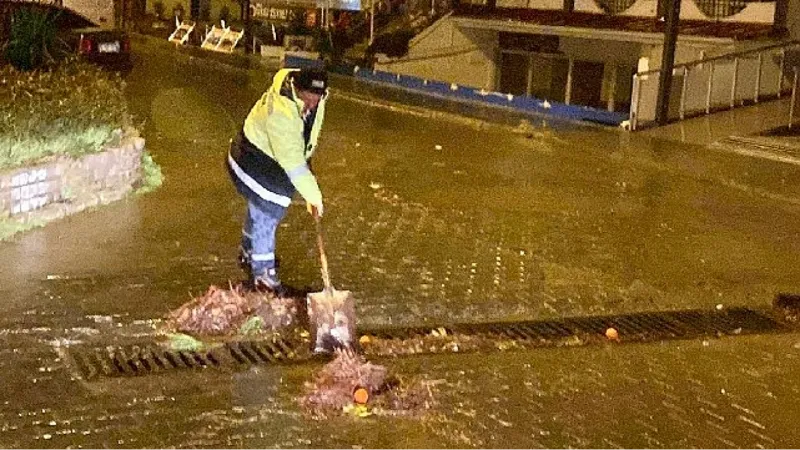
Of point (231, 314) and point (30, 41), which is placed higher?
point (30, 41)

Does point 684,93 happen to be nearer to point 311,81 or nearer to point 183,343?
point 311,81

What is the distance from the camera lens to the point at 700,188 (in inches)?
456

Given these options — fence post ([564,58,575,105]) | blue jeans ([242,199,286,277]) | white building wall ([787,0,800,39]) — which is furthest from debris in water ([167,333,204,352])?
fence post ([564,58,575,105])

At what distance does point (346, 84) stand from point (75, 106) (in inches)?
398

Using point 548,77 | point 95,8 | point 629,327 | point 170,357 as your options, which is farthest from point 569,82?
point 170,357

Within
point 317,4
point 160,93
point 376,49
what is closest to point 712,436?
point 160,93

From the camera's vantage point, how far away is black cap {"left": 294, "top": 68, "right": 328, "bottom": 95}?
245 inches

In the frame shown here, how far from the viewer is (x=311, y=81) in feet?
20.5

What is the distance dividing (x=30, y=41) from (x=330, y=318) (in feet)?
20.6

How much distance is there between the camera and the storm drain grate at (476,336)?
19.7 feet

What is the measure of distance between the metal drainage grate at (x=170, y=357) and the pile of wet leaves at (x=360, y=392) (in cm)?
43

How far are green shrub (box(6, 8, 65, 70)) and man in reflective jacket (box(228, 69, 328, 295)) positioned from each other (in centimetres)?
501

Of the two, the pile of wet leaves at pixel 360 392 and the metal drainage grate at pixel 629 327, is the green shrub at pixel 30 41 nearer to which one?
the metal drainage grate at pixel 629 327

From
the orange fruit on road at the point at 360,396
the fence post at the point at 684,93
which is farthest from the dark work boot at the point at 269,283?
the fence post at the point at 684,93
